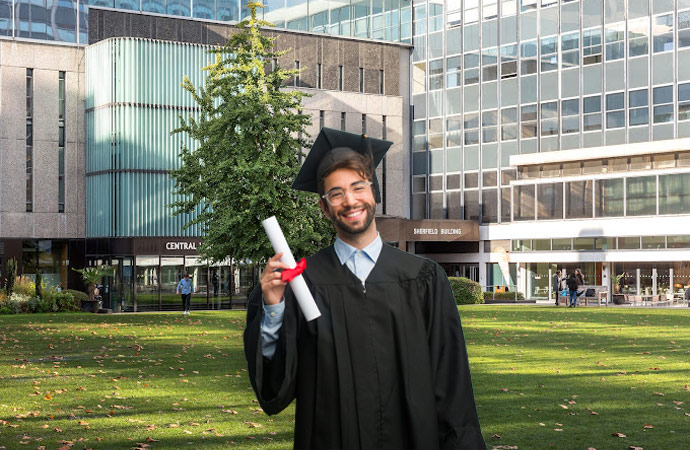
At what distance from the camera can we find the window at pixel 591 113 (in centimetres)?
5509

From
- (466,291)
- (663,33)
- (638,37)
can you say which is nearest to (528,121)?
(638,37)

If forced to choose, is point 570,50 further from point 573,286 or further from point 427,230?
point 573,286

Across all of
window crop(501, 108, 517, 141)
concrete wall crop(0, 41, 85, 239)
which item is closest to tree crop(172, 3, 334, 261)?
concrete wall crop(0, 41, 85, 239)

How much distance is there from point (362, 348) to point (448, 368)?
39 centimetres

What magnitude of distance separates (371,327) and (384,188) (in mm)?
58780

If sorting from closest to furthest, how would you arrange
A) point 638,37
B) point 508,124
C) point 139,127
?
point 139,127
point 638,37
point 508,124

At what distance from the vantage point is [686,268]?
5062cm

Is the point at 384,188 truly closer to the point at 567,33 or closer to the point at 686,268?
the point at 567,33

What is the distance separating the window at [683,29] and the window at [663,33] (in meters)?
0.51

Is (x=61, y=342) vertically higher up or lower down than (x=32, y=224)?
lower down

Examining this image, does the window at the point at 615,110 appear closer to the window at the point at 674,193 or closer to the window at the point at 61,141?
the window at the point at 674,193

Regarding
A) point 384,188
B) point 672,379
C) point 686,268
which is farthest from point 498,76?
point 672,379

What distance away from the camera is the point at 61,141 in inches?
2028

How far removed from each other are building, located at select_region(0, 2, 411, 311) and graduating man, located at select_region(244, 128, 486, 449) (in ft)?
143
